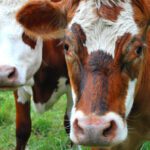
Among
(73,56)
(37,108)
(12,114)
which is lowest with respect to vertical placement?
(12,114)

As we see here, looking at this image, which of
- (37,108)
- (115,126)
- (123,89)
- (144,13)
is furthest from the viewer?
(37,108)

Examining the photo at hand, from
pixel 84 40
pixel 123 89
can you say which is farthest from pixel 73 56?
pixel 123 89

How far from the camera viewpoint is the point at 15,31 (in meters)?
5.64

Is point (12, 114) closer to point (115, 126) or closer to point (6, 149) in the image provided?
point (6, 149)

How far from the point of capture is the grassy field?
699 cm

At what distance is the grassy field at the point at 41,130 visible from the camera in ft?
22.9

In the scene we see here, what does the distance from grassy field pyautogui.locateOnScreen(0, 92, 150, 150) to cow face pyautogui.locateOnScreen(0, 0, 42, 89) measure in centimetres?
131

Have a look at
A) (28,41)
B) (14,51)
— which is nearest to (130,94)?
(14,51)

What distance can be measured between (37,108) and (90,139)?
298 cm

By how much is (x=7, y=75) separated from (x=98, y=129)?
1.82 meters

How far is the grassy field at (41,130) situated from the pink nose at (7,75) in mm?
1712

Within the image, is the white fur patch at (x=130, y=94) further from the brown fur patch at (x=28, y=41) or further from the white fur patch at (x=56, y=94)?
the white fur patch at (x=56, y=94)

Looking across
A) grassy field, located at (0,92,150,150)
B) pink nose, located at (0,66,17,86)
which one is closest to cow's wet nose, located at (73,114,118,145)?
pink nose, located at (0,66,17,86)

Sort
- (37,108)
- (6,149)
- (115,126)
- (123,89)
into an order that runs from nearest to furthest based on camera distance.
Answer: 1. (115,126)
2. (123,89)
3. (37,108)
4. (6,149)
